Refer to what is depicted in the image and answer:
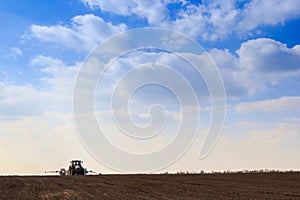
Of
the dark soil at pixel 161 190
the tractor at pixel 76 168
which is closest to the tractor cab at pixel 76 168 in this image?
the tractor at pixel 76 168

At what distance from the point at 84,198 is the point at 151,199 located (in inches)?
144

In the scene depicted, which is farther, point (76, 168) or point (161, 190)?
point (76, 168)

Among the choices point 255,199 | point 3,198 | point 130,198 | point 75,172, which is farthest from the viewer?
point 75,172

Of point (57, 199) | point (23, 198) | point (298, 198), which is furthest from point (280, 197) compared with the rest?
point (23, 198)

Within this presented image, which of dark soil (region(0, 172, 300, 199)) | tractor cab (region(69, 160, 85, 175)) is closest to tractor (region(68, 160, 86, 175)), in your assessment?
Answer: tractor cab (region(69, 160, 85, 175))

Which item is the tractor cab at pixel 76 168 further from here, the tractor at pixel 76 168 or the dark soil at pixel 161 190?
the dark soil at pixel 161 190

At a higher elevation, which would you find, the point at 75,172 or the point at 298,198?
the point at 75,172

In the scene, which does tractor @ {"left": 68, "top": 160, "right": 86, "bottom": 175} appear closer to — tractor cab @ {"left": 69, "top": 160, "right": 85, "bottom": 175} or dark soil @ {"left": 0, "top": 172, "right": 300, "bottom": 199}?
tractor cab @ {"left": 69, "top": 160, "right": 85, "bottom": 175}

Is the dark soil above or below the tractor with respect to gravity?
below

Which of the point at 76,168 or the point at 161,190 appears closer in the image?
the point at 161,190

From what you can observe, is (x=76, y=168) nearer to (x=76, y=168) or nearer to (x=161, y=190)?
(x=76, y=168)

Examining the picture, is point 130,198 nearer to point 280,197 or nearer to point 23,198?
point 23,198

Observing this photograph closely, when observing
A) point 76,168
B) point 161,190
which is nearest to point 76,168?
point 76,168

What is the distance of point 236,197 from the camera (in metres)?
21.8
